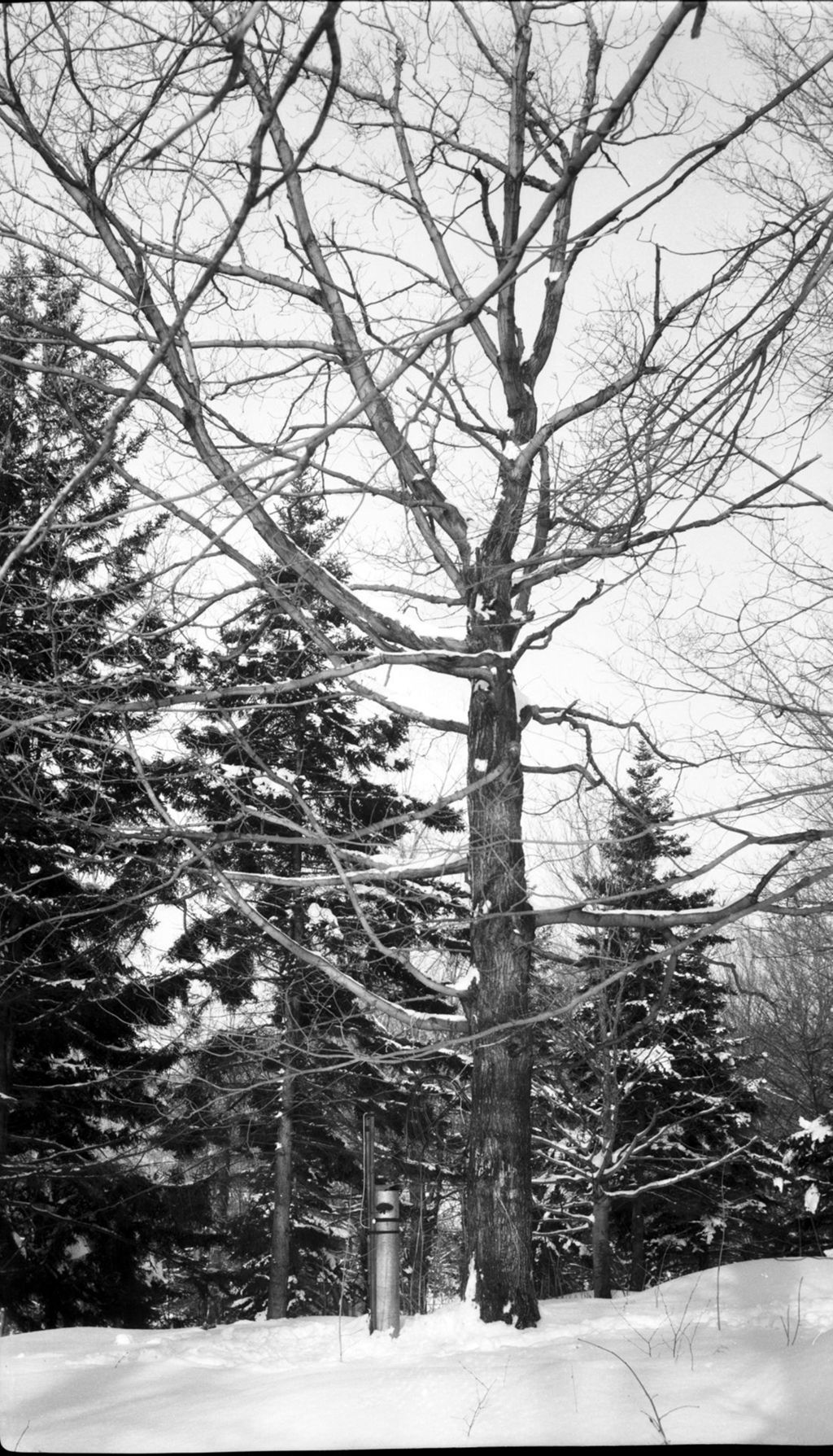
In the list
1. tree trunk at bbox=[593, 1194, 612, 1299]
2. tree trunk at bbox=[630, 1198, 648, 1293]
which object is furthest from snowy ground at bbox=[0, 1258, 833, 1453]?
tree trunk at bbox=[630, 1198, 648, 1293]

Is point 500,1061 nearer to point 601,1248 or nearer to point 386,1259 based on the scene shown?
point 386,1259

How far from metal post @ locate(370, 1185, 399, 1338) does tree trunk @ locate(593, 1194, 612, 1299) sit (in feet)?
27.6

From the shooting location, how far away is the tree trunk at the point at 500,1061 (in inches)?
209

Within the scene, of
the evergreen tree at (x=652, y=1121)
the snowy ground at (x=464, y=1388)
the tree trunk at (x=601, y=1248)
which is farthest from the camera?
the tree trunk at (x=601, y=1248)

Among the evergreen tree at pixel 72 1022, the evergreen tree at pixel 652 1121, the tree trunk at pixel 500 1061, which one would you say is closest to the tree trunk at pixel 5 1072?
the evergreen tree at pixel 72 1022

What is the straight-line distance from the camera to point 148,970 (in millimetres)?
11586

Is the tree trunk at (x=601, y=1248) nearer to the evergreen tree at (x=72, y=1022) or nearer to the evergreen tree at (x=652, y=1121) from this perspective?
the evergreen tree at (x=652, y=1121)

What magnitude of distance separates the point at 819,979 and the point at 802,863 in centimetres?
750

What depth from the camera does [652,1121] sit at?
44.1ft

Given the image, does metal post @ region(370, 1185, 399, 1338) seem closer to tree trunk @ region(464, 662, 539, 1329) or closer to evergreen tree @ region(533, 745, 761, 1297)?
tree trunk @ region(464, 662, 539, 1329)

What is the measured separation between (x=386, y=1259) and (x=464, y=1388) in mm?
1953

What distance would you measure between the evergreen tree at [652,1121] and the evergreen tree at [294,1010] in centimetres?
192

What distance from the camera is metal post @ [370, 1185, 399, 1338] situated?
5.36 m

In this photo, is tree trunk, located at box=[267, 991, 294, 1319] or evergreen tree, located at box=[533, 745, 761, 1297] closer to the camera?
tree trunk, located at box=[267, 991, 294, 1319]
